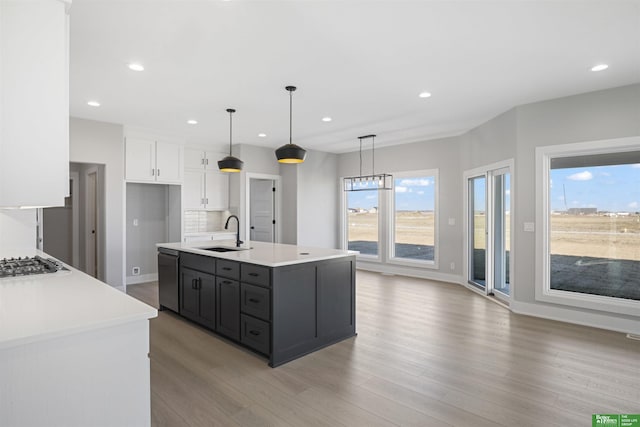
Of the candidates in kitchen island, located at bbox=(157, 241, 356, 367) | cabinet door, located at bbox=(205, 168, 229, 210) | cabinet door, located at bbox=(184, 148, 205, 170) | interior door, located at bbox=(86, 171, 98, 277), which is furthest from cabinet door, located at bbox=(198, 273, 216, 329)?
cabinet door, located at bbox=(184, 148, 205, 170)

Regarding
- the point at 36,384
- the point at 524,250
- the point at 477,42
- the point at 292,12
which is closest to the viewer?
the point at 36,384

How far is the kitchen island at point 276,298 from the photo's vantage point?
9.69 ft

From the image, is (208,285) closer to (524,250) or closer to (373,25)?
(373,25)

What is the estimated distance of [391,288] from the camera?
19.0ft

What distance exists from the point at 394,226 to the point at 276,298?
4.67 metres

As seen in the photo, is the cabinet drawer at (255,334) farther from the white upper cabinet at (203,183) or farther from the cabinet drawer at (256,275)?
the white upper cabinet at (203,183)

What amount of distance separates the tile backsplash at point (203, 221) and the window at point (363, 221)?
109 inches

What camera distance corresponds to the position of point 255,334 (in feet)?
10.1

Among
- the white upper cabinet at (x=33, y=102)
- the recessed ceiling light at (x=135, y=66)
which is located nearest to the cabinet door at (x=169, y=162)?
the recessed ceiling light at (x=135, y=66)

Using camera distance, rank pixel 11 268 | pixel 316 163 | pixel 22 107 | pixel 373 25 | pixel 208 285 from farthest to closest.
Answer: pixel 316 163, pixel 208 285, pixel 373 25, pixel 11 268, pixel 22 107

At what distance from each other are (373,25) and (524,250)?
3.40 metres

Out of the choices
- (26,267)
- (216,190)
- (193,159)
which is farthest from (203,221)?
(26,267)

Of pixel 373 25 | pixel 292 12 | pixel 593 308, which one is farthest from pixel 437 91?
pixel 593 308

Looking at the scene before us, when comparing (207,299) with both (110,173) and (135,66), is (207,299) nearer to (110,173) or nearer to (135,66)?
(135,66)
